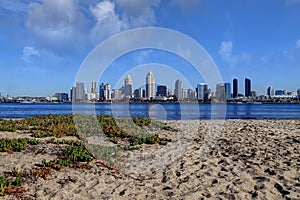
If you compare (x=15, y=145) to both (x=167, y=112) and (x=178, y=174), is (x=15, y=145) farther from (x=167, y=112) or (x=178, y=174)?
(x=167, y=112)

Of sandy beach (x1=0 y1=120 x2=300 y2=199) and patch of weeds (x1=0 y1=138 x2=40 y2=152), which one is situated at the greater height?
patch of weeds (x1=0 y1=138 x2=40 y2=152)

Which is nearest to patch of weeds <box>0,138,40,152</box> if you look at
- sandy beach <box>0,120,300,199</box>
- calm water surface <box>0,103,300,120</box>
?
sandy beach <box>0,120,300,199</box>

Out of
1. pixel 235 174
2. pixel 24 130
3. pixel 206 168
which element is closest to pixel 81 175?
pixel 206 168

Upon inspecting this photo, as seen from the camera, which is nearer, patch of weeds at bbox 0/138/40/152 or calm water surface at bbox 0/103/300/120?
patch of weeds at bbox 0/138/40/152

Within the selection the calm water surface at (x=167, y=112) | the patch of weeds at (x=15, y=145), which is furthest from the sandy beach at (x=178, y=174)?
the calm water surface at (x=167, y=112)

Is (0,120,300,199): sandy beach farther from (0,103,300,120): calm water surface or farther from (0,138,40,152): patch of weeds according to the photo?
(0,103,300,120): calm water surface

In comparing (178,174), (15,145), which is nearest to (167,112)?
(15,145)

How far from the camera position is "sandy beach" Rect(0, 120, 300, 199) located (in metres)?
7.79

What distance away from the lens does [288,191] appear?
7520 millimetres

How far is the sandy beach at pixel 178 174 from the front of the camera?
7785 mm

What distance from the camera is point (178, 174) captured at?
31.3 feet

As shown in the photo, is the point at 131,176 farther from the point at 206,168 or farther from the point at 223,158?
the point at 223,158

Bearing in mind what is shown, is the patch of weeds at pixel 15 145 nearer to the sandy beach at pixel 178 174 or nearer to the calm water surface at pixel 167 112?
the sandy beach at pixel 178 174

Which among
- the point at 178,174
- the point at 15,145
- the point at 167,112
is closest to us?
the point at 178,174
